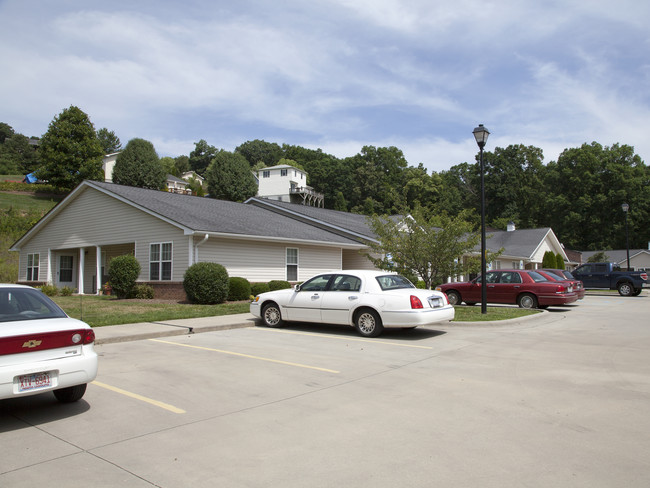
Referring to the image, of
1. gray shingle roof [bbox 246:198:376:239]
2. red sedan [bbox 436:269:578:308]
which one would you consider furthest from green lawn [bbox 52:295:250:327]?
gray shingle roof [bbox 246:198:376:239]

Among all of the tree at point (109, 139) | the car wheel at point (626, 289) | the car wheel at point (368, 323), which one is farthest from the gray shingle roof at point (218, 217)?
the tree at point (109, 139)

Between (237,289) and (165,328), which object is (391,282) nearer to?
(165,328)

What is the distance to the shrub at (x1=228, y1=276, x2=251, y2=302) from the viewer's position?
19688 mm

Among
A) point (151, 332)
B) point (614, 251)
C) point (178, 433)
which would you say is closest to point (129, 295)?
point (151, 332)

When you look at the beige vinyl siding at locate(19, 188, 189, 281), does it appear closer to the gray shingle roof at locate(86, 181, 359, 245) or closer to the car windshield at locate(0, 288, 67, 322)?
the gray shingle roof at locate(86, 181, 359, 245)

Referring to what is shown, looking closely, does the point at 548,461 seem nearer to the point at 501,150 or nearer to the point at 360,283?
the point at 360,283

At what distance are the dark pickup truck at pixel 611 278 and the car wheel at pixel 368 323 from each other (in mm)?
23872

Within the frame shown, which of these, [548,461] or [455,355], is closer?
[548,461]

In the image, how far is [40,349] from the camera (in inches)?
205

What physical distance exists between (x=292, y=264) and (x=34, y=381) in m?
19.0

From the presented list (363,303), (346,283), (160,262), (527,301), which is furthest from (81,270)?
(527,301)

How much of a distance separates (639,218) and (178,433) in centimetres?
7817

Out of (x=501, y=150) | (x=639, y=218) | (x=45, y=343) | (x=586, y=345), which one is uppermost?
(x=501, y=150)

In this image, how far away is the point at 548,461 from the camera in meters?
4.11
